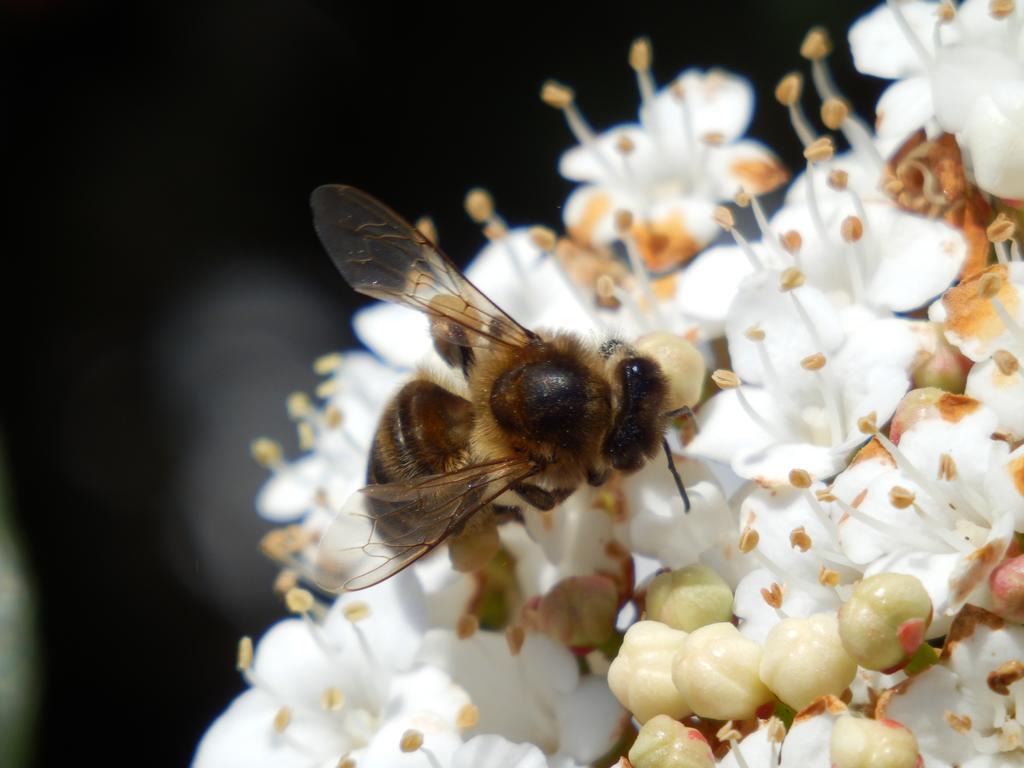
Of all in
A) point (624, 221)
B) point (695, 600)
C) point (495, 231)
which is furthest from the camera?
point (495, 231)

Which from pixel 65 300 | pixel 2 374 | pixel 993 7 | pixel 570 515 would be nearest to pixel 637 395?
pixel 570 515

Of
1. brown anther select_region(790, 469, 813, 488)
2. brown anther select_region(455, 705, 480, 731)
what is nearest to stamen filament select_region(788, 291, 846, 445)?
brown anther select_region(790, 469, 813, 488)

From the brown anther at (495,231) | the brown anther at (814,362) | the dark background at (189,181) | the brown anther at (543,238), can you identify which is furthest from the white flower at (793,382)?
the dark background at (189,181)

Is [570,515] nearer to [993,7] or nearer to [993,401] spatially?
[993,401]

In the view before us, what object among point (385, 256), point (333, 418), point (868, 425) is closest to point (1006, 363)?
point (868, 425)

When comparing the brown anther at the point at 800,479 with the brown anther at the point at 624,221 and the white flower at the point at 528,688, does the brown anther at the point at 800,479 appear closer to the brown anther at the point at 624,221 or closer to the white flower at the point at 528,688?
the white flower at the point at 528,688

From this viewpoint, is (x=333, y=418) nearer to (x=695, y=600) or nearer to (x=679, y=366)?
(x=679, y=366)

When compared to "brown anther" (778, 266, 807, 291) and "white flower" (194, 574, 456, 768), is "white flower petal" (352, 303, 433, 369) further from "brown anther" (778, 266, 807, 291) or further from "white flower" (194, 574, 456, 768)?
"brown anther" (778, 266, 807, 291)
